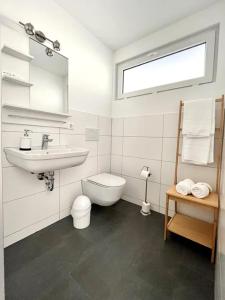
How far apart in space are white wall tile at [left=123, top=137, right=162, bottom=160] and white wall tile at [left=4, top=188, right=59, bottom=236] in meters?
1.05

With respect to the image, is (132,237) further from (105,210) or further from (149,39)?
(149,39)

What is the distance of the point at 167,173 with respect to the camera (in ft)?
5.82

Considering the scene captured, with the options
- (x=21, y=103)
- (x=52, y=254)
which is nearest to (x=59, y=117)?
(x=21, y=103)

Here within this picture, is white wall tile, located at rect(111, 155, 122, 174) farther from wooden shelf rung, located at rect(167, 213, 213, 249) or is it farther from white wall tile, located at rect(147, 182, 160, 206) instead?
wooden shelf rung, located at rect(167, 213, 213, 249)

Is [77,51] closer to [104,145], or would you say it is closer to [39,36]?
[39,36]

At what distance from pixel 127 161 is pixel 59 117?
41.9 inches

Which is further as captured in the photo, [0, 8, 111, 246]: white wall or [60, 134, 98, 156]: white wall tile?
[60, 134, 98, 156]: white wall tile

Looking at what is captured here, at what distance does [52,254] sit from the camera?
1217 millimetres

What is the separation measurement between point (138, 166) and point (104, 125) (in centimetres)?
74

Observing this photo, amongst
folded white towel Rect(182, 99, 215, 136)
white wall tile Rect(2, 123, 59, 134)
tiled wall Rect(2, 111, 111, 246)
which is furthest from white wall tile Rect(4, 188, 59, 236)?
folded white towel Rect(182, 99, 215, 136)

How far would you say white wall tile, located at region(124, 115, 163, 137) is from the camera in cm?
181

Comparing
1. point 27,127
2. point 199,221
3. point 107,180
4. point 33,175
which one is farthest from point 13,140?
point 199,221

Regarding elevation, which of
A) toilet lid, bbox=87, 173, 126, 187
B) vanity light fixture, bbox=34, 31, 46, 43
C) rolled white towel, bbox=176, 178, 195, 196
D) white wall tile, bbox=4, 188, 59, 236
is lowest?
white wall tile, bbox=4, 188, 59, 236

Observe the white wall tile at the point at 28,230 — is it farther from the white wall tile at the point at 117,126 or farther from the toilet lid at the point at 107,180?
the white wall tile at the point at 117,126
